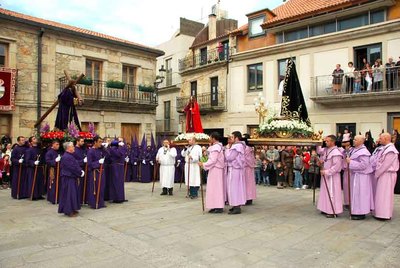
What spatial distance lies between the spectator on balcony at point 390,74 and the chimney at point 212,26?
14246 mm

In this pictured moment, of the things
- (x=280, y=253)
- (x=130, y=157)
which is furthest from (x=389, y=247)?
(x=130, y=157)

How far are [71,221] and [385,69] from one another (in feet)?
48.2

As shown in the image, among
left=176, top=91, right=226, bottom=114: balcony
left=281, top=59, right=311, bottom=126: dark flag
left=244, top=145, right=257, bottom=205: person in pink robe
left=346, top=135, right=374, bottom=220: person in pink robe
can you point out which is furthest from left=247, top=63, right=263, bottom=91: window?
left=346, top=135, right=374, bottom=220: person in pink robe

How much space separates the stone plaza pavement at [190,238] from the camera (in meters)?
5.15

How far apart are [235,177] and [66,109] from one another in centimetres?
571

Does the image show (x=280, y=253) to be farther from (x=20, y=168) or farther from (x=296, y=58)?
(x=296, y=58)

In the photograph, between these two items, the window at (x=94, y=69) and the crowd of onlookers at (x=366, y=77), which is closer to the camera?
the crowd of onlookers at (x=366, y=77)

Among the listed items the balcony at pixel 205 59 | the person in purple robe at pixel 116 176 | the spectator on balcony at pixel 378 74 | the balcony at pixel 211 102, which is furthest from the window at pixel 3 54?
the spectator on balcony at pixel 378 74

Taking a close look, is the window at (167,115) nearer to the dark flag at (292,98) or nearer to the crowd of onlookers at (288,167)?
the crowd of onlookers at (288,167)

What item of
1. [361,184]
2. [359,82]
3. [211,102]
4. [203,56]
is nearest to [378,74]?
[359,82]

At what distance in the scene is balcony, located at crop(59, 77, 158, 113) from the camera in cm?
1916

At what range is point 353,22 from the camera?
1800 centimetres

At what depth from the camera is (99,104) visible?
64.6 ft

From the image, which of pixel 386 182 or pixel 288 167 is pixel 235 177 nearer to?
pixel 386 182
